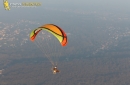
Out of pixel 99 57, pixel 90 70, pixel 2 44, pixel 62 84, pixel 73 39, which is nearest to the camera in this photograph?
pixel 62 84

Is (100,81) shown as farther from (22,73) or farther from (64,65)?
(22,73)

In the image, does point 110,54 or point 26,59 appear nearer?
point 26,59

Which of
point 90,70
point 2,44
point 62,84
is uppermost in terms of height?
point 2,44

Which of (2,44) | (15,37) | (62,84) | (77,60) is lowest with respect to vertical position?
(62,84)

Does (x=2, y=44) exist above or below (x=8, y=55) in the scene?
above

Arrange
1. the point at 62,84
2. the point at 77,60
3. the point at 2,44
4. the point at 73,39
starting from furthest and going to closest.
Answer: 1. the point at 73,39
2. the point at 2,44
3. the point at 77,60
4. the point at 62,84

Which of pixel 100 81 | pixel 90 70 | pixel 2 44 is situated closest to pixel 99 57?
pixel 90 70

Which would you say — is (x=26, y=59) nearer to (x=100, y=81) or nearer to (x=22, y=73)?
(x=22, y=73)

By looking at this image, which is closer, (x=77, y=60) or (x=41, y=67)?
(x=41, y=67)

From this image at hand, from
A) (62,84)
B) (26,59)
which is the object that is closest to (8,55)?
(26,59)

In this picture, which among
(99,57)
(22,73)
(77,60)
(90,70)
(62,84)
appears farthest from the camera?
(99,57)
